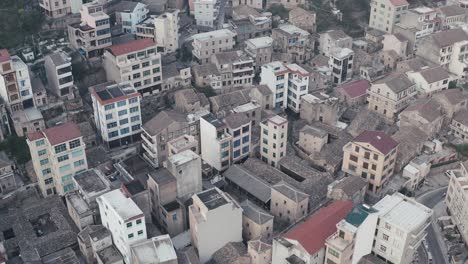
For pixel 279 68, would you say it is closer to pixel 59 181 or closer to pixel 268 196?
pixel 268 196

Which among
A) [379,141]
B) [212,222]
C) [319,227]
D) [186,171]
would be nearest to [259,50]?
[379,141]

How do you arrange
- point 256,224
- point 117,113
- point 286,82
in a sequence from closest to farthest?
1. point 256,224
2. point 117,113
3. point 286,82

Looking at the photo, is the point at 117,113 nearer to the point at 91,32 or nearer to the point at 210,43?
the point at 91,32

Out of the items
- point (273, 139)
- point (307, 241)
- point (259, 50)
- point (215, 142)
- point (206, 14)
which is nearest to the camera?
point (307, 241)

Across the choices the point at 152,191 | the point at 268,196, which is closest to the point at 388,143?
the point at 268,196

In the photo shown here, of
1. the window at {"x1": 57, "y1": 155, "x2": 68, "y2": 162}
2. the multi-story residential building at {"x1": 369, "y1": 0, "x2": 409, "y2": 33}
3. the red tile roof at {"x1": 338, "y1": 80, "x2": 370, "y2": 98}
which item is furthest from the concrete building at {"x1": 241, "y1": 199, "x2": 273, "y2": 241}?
the multi-story residential building at {"x1": 369, "y1": 0, "x2": 409, "y2": 33}

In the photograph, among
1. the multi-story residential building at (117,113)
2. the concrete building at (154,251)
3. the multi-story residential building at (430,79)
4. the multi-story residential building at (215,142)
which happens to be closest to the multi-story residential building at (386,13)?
the multi-story residential building at (430,79)

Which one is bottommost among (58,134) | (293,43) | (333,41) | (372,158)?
(372,158)
